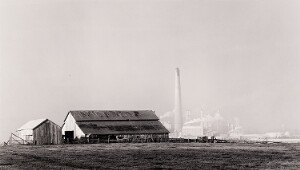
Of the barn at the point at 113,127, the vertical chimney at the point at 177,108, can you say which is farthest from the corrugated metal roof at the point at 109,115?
the vertical chimney at the point at 177,108

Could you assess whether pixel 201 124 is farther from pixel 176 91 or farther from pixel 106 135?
pixel 106 135

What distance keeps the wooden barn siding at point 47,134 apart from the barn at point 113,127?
2.89 m

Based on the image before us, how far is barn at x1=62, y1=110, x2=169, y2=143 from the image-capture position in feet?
247

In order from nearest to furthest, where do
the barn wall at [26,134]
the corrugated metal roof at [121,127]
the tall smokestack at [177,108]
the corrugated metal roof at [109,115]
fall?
the barn wall at [26,134]
the corrugated metal roof at [121,127]
the corrugated metal roof at [109,115]
the tall smokestack at [177,108]

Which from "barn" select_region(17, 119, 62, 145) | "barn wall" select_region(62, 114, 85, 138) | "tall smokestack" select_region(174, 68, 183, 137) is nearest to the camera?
"barn" select_region(17, 119, 62, 145)

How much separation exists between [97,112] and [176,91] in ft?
174

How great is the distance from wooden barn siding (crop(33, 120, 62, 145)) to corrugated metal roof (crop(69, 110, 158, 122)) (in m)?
8.36

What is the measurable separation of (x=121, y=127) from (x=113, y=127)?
4.69 feet

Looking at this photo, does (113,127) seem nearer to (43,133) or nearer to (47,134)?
(47,134)

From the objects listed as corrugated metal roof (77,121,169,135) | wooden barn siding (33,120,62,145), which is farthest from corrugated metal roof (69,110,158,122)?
wooden barn siding (33,120,62,145)

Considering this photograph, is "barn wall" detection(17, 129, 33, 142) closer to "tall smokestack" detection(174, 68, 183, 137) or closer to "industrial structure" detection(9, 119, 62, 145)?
"industrial structure" detection(9, 119, 62, 145)

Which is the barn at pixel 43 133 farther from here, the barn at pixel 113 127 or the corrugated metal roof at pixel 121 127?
the corrugated metal roof at pixel 121 127

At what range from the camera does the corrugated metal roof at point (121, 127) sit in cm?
7594

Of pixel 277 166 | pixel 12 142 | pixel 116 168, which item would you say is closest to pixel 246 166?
pixel 277 166
